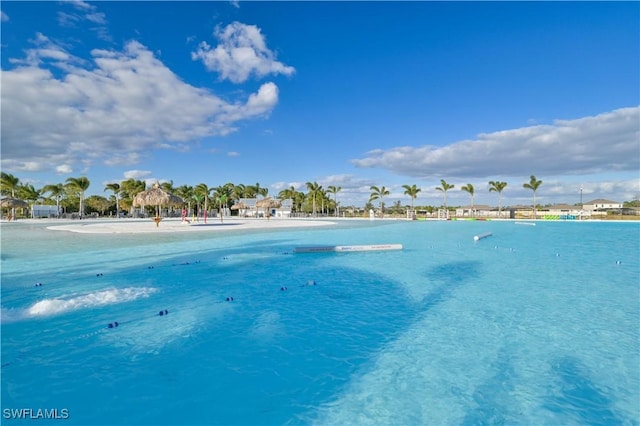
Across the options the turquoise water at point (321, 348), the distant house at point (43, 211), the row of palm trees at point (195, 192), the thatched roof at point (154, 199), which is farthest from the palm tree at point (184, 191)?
the turquoise water at point (321, 348)

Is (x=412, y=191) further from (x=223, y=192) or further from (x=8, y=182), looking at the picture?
(x=8, y=182)

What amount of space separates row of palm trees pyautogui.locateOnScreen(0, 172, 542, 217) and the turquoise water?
118ft

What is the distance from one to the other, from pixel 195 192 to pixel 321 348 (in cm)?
5986

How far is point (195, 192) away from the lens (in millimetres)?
59969

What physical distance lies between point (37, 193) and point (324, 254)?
204 feet

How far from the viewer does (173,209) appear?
186 ft

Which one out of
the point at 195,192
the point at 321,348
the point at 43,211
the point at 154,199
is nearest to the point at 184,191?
the point at 195,192

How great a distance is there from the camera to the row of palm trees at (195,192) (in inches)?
1804

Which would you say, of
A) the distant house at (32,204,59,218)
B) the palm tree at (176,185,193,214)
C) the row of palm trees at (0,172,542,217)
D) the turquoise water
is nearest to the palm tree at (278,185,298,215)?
the row of palm trees at (0,172,542,217)

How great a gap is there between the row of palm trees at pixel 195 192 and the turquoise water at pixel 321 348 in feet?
118

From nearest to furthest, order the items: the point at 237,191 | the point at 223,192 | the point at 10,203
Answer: the point at 10,203 → the point at 223,192 → the point at 237,191

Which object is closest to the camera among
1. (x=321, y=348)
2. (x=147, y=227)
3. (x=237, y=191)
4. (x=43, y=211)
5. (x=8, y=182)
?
(x=321, y=348)

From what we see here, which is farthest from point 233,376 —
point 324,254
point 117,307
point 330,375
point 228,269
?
point 324,254

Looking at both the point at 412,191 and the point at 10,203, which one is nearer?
the point at 10,203
